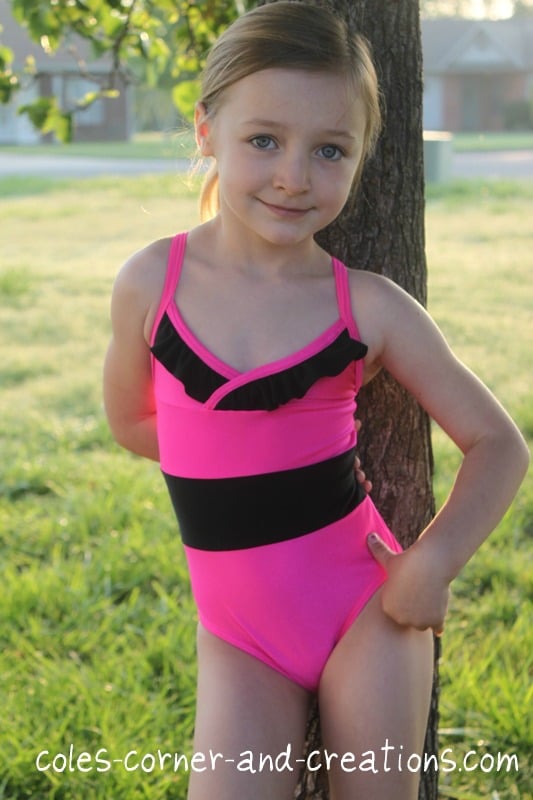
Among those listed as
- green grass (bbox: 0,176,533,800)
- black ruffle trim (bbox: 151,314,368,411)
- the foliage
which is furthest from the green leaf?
black ruffle trim (bbox: 151,314,368,411)

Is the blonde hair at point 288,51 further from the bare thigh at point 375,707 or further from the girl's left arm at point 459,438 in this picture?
the bare thigh at point 375,707

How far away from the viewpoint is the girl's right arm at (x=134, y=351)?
184 cm

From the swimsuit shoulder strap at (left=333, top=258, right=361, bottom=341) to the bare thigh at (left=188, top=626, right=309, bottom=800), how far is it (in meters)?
0.53

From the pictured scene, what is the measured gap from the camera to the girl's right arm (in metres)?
1.84

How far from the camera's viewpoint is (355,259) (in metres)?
2.14

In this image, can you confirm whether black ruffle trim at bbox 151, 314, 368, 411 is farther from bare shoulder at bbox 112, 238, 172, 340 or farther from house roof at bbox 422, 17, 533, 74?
house roof at bbox 422, 17, 533, 74

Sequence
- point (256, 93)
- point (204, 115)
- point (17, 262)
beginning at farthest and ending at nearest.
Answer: point (17, 262) < point (204, 115) < point (256, 93)

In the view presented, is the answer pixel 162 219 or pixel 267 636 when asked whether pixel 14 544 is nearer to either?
pixel 267 636

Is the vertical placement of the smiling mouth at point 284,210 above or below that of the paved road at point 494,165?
above

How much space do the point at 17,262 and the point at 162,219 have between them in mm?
2979

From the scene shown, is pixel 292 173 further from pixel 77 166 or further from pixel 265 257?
pixel 77 166

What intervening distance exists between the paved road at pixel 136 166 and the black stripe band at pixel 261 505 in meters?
16.7

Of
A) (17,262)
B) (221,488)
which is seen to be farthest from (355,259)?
(17,262)

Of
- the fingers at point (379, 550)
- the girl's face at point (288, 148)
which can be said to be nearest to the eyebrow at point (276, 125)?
the girl's face at point (288, 148)
